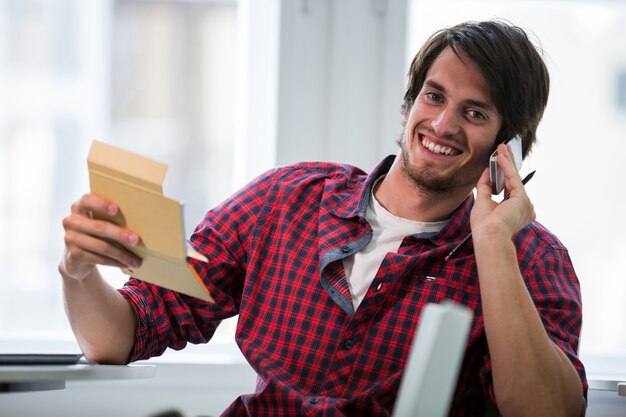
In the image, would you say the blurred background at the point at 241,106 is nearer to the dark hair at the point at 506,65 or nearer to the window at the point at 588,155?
the window at the point at 588,155

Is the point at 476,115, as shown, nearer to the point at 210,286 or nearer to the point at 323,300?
the point at 323,300

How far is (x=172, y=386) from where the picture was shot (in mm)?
2117

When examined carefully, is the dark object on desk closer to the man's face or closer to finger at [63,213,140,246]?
finger at [63,213,140,246]

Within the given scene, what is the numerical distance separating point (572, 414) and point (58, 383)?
86 cm

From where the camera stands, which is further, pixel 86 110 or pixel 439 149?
pixel 86 110

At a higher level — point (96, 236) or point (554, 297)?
point (96, 236)

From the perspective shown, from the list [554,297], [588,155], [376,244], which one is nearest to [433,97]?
[376,244]

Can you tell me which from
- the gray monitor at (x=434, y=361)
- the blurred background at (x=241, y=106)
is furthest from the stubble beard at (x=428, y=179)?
the gray monitor at (x=434, y=361)

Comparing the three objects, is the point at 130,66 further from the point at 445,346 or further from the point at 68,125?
the point at 445,346

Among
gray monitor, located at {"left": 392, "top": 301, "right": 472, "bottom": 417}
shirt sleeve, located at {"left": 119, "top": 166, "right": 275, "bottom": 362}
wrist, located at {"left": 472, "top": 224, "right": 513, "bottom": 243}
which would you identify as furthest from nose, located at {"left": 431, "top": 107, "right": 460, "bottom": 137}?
gray monitor, located at {"left": 392, "top": 301, "right": 472, "bottom": 417}

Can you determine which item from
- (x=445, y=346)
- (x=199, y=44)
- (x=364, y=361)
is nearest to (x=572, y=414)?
(x=364, y=361)

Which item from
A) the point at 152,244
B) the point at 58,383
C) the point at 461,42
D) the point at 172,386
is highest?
the point at 461,42

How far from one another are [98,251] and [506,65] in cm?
88

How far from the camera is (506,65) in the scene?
1.69 meters
